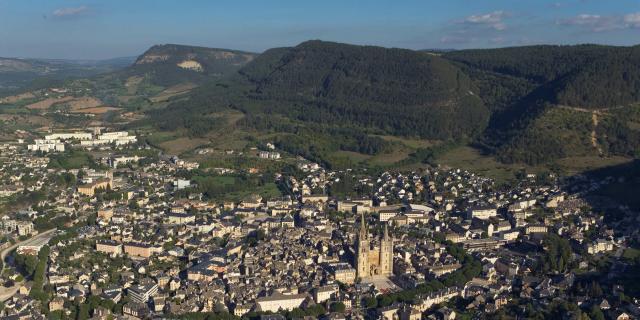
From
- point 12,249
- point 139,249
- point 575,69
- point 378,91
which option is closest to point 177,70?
point 378,91

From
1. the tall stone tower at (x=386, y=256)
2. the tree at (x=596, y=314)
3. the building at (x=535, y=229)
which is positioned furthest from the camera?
the building at (x=535, y=229)

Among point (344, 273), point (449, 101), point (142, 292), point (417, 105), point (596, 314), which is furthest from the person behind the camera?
point (417, 105)

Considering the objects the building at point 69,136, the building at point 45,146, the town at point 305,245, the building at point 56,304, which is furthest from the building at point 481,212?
the building at point 69,136

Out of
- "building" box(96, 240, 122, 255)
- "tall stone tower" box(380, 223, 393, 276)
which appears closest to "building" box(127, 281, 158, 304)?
"building" box(96, 240, 122, 255)

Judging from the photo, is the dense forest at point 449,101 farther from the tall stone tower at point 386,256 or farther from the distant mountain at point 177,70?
the tall stone tower at point 386,256

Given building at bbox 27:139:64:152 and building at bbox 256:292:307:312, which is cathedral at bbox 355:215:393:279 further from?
building at bbox 27:139:64:152

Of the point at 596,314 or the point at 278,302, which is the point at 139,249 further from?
the point at 596,314

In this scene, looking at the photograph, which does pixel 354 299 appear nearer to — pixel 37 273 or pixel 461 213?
pixel 37 273
